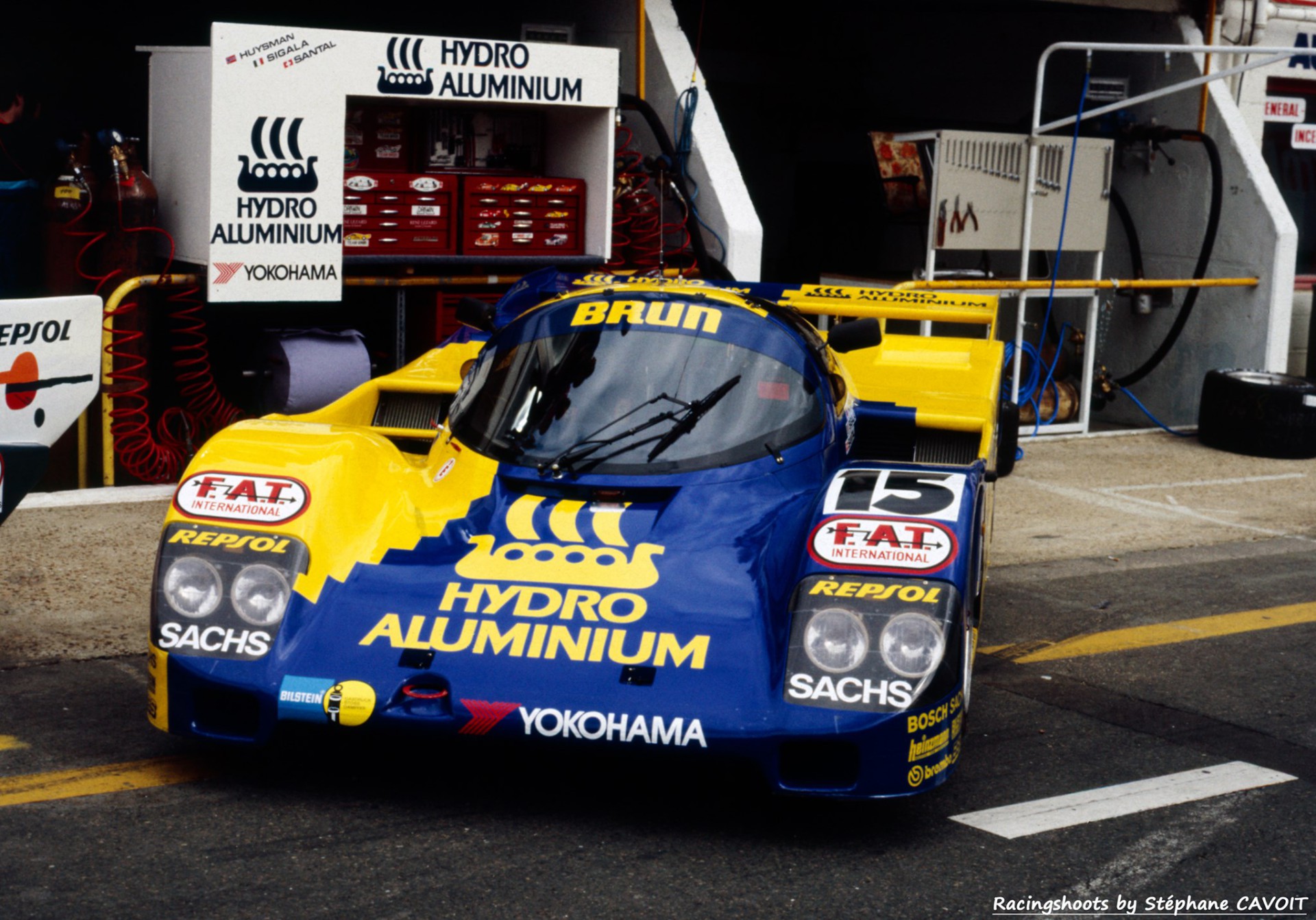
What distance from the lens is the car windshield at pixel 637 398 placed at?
496 centimetres

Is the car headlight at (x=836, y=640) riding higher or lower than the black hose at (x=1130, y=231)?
lower

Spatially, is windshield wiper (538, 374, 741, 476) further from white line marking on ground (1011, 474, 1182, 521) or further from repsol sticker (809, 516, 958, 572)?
white line marking on ground (1011, 474, 1182, 521)

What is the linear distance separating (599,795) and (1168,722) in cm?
210

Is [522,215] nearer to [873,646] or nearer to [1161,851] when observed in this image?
[873,646]

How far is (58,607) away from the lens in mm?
6254

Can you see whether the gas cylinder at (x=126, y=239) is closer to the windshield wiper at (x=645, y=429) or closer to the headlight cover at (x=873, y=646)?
the windshield wiper at (x=645, y=429)

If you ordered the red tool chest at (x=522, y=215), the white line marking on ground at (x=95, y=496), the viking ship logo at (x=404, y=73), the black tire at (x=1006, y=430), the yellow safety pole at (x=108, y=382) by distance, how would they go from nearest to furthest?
the black tire at (x=1006, y=430), the white line marking on ground at (x=95, y=496), the yellow safety pole at (x=108, y=382), the viking ship logo at (x=404, y=73), the red tool chest at (x=522, y=215)

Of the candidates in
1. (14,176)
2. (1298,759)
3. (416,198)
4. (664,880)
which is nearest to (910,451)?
(1298,759)

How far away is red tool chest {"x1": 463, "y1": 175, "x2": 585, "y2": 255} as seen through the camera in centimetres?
964

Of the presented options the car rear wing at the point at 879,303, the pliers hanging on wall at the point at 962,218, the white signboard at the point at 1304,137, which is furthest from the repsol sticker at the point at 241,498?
the white signboard at the point at 1304,137

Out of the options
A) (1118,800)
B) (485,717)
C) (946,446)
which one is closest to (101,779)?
(485,717)

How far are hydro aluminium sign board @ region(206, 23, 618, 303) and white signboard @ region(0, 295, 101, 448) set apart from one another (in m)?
2.96

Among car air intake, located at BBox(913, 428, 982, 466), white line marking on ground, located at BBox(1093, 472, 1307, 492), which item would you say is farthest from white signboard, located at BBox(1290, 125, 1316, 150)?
car air intake, located at BBox(913, 428, 982, 466)

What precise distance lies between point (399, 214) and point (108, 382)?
79.1 inches
